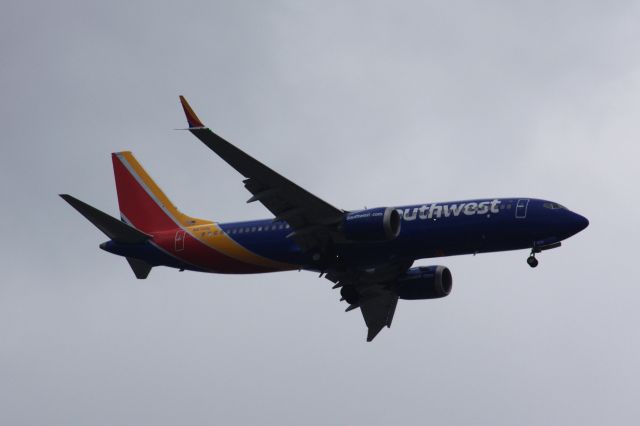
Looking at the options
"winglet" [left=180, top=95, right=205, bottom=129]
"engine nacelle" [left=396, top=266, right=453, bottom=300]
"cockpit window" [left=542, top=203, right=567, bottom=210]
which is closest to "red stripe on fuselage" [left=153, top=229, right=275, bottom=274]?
"engine nacelle" [left=396, top=266, right=453, bottom=300]

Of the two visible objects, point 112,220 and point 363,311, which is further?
point 363,311

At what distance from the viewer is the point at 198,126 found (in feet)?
172

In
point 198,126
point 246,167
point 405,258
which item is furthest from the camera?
point 405,258

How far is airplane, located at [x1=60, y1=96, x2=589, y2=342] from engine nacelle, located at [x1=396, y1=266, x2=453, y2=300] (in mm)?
52

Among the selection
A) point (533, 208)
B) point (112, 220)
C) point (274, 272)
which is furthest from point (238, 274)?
point (533, 208)

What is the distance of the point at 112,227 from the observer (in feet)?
209

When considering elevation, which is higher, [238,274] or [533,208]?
[533,208]

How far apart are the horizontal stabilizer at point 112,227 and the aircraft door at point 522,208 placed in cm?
1985

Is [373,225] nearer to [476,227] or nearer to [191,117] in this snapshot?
[476,227]

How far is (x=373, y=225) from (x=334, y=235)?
306cm

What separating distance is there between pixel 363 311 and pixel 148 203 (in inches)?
523

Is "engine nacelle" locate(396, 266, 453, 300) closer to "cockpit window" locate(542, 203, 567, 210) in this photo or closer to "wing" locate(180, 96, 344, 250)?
"wing" locate(180, 96, 344, 250)

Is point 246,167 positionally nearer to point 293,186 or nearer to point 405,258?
point 293,186

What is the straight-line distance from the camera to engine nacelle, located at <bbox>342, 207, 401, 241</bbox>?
Result: 5675cm
